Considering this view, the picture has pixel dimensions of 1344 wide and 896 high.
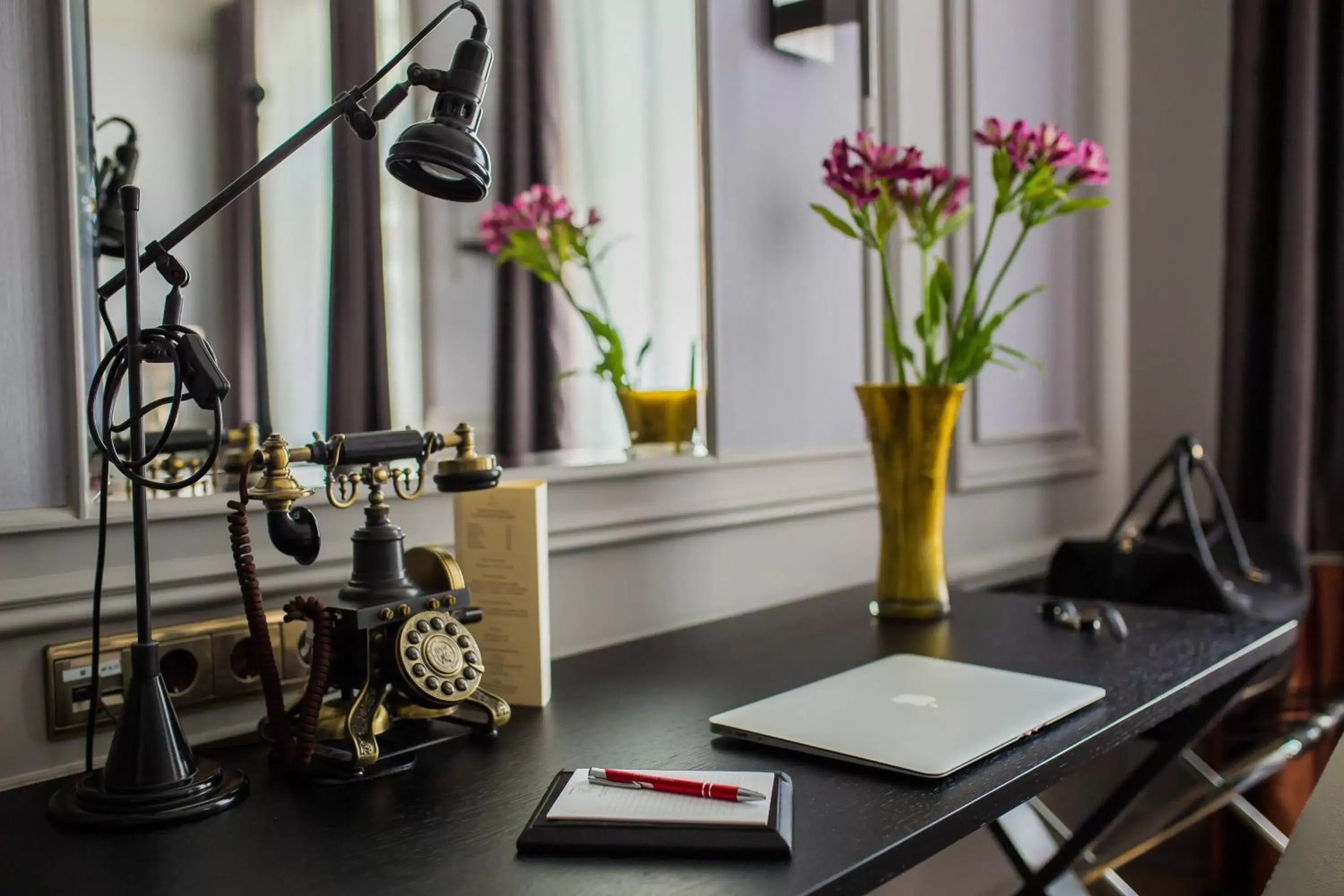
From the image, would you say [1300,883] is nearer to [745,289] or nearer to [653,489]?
[653,489]

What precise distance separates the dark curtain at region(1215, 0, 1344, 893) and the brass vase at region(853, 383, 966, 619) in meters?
1.14

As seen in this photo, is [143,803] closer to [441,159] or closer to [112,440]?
[112,440]

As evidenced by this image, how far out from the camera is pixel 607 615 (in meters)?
1.45

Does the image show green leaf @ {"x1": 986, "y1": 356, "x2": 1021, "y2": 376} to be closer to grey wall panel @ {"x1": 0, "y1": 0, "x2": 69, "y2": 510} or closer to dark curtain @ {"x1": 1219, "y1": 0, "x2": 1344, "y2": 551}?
dark curtain @ {"x1": 1219, "y1": 0, "x2": 1344, "y2": 551}

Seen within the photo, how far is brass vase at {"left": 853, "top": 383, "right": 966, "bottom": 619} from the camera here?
1497 mm

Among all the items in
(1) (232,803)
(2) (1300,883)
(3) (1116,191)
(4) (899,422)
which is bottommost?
(2) (1300,883)

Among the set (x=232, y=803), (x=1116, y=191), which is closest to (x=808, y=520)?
(x=232, y=803)

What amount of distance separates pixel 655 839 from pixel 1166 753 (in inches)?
33.0

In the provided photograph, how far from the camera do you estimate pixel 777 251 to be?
1.73m

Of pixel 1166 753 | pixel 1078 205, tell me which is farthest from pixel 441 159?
pixel 1166 753

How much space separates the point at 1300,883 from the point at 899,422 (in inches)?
28.1

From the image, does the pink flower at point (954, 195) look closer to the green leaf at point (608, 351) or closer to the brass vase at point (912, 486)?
the brass vase at point (912, 486)

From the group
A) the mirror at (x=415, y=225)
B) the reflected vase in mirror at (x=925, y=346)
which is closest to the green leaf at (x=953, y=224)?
the reflected vase in mirror at (x=925, y=346)

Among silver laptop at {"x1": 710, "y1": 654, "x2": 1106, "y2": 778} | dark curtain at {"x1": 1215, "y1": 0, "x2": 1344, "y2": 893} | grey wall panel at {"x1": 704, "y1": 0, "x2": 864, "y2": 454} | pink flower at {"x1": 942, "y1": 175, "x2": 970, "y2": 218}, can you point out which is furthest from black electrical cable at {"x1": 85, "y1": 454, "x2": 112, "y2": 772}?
dark curtain at {"x1": 1215, "y1": 0, "x2": 1344, "y2": 893}
